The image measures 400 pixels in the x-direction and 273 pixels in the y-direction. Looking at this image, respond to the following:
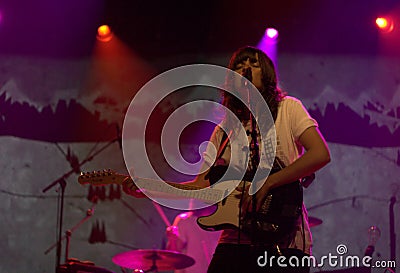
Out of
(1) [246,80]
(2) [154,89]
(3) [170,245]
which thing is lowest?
(3) [170,245]

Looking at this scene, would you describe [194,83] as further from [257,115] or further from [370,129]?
[257,115]

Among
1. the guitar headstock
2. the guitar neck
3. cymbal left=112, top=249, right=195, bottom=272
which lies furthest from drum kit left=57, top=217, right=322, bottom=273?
the guitar neck

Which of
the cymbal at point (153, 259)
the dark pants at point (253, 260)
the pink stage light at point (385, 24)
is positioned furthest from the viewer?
the pink stage light at point (385, 24)

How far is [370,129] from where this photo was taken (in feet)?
24.0

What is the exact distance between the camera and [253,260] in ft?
9.69

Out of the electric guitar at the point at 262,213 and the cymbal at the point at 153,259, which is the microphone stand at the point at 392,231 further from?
the electric guitar at the point at 262,213

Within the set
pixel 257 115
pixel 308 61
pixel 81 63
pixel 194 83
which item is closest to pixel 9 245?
pixel 81 63

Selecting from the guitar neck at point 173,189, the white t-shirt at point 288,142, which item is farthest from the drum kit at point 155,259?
the white t-shirt at point 288,142

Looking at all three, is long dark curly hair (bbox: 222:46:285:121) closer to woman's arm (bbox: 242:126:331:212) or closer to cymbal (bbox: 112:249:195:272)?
woman's arm (bbox: 242:126:331:212)

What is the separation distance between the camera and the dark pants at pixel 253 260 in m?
2.89

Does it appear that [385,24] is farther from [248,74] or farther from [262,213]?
[262,213]

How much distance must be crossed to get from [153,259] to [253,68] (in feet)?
8.46

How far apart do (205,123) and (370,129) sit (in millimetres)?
2019

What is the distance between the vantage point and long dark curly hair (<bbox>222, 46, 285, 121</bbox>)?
3334 mm
